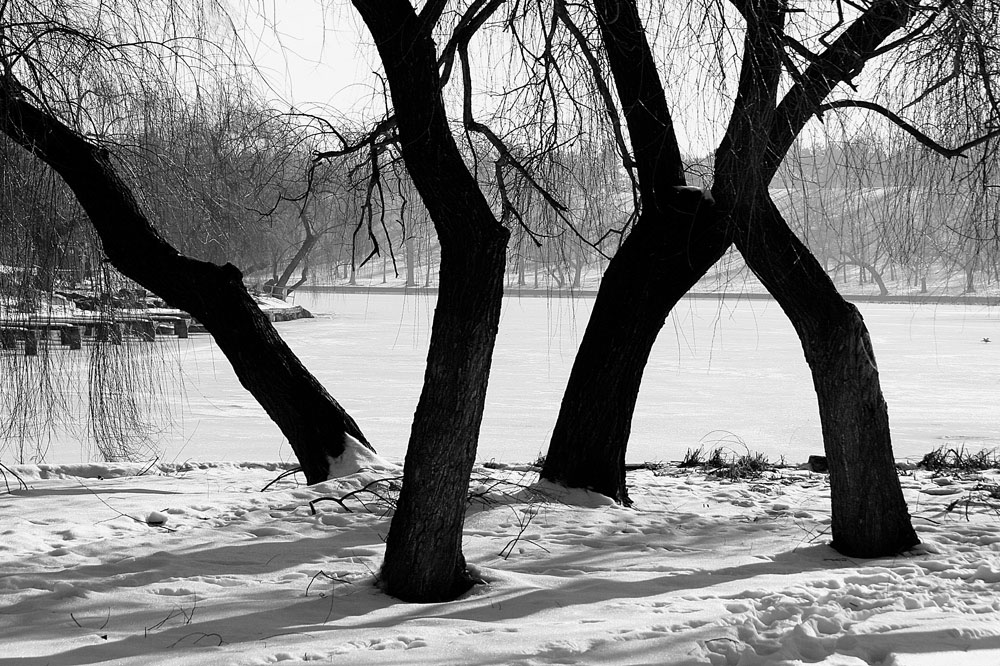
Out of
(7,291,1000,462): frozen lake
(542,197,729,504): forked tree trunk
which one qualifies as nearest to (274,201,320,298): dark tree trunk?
(7,291,1000,462): frozen lake

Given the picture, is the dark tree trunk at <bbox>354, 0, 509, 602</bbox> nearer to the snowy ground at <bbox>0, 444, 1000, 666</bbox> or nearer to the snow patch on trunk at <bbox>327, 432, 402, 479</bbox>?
the snowy ground at <bbox>0, 444, 1000, 666</bbox>

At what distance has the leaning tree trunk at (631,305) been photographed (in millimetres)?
4531

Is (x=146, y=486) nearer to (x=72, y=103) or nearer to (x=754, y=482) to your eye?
(x=72, y=103)

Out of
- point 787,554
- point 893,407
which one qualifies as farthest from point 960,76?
point 893,407

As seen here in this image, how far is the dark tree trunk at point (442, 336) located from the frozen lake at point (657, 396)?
1.67 meters

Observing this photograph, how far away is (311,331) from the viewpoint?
21672 millimetres

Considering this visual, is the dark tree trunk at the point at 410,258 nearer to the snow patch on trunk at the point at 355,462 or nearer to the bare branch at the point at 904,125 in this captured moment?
→ the snow patch on trunk at the point at 355,462

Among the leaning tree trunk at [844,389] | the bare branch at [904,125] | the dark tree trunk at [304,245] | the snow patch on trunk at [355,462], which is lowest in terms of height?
the snow patch on trunk at [355,462]

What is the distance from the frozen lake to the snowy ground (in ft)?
3.73

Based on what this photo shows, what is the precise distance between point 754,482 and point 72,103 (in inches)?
164

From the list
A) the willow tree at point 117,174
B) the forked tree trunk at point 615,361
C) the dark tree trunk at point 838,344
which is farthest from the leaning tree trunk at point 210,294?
the dark tree trunk at point 838,344

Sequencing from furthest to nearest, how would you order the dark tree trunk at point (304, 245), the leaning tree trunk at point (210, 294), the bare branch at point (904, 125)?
1. the dark tree trunk at point (304, 245)
2. the leaning tree trunk at point (210, 294)
3. the bare branch at point (904, 125)

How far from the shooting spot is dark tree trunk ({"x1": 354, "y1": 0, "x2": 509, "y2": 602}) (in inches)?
121

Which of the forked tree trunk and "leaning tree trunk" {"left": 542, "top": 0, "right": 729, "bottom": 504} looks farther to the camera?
the forked tree trunk
